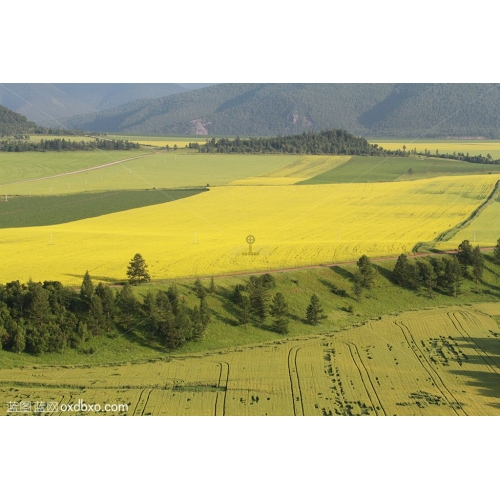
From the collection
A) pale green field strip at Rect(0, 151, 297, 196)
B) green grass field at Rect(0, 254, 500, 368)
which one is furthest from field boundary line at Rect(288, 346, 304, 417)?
pale green field strip at Rect(0, 151, 297, 196)

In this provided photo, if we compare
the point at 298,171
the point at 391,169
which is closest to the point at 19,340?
the point at 298,171

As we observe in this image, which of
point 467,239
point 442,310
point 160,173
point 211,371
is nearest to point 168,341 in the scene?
point 211,371

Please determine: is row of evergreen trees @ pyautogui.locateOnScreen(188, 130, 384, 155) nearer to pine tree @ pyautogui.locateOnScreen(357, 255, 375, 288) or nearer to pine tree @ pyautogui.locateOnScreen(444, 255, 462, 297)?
pine tree @ pyautogui.locateOnScreen(444, 255, 462, 297)

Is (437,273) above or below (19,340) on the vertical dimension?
above

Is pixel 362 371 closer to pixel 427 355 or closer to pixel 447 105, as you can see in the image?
pixel 427 355

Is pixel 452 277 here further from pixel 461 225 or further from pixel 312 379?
pixel 312 379

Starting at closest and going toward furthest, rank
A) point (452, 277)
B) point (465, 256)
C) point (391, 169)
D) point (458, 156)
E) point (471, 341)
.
Answer: point (471, 341)
point (452, 277)
point (465, 256)
point (391, 169)
point (458, 156)

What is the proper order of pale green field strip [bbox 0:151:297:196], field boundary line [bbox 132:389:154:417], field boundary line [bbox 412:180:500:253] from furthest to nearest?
pale green field strip [bbox 0:151:297:196]
field boundary line [bbox 412:180:500:253]
field boundary line [bbox 132:389:154:417]
